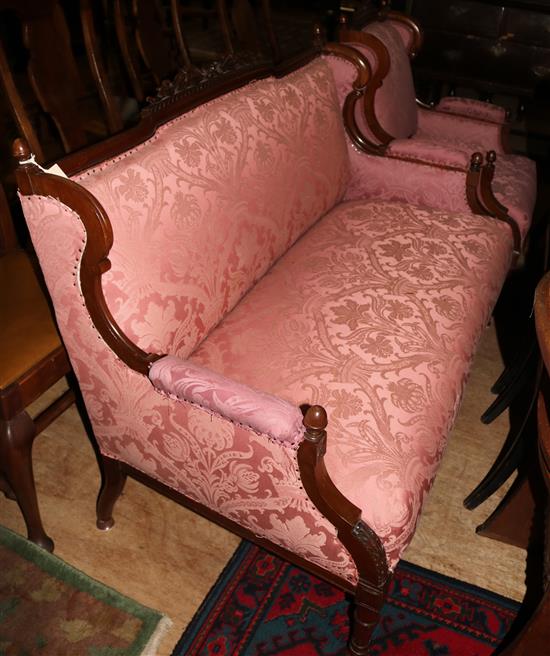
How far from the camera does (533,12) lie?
3342mm

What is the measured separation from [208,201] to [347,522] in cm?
78

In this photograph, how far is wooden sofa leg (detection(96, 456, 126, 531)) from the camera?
1.57m

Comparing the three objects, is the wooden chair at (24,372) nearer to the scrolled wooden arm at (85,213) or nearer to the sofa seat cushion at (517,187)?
the scrolled wooden arm at (85,213)

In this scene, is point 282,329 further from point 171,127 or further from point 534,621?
point 534,621

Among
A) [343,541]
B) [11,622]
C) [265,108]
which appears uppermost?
[265,108]

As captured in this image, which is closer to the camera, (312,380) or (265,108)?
(312,380)

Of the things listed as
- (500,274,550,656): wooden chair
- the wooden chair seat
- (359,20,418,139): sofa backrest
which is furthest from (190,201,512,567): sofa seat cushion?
(359,20,418,139): sofa backrest

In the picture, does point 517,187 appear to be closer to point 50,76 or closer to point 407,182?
point 407,182

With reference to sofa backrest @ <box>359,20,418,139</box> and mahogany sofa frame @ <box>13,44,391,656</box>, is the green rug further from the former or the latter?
sofa backrest @ <box>359,20,418,139</box>

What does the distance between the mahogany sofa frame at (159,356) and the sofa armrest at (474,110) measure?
1.79 m

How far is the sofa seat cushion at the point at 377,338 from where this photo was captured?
124 centimetres

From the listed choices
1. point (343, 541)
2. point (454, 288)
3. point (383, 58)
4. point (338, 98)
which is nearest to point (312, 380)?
point (343, 541)

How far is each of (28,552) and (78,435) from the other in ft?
1.48

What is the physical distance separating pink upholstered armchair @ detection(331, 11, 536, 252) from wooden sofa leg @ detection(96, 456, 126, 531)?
4.31ft
